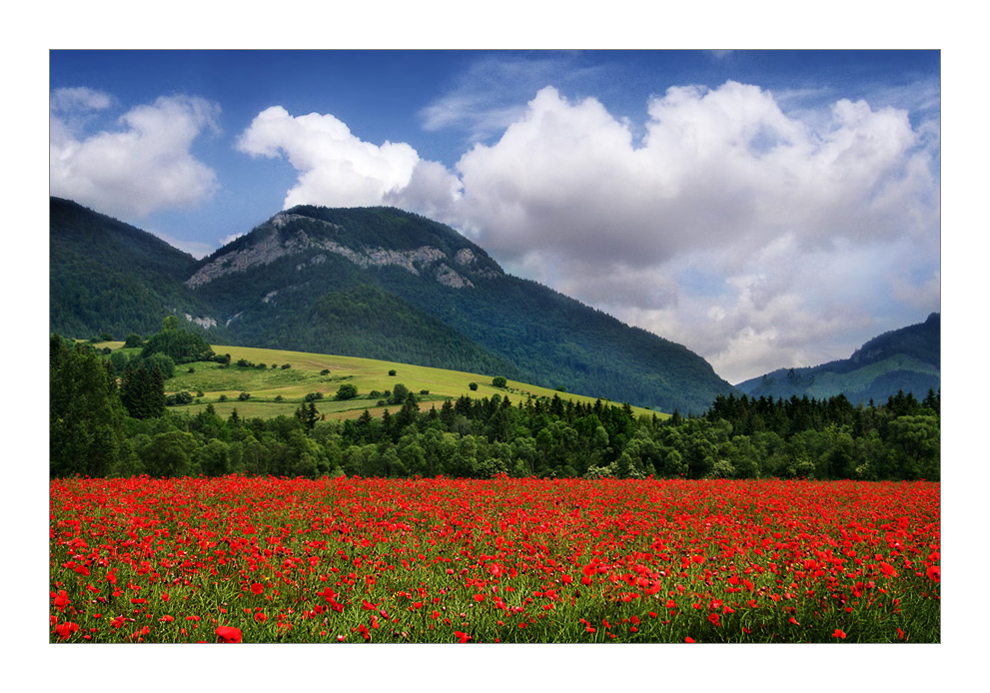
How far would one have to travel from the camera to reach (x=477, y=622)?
4293 millimetres

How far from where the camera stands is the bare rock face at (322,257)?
9.72 metres

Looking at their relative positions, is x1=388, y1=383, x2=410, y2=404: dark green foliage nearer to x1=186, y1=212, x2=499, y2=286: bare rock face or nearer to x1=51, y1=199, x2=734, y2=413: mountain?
x1=51, y1=199, x2=734, y2=413: mountain

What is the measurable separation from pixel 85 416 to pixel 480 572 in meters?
6.65

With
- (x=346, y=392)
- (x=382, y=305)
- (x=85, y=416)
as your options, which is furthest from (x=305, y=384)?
(x=85, y=416)

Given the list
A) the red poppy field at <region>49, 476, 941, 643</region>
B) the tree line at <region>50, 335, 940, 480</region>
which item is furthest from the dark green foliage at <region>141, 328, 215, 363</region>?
the red poppy field at <region>49, 476, 941, 643</region>

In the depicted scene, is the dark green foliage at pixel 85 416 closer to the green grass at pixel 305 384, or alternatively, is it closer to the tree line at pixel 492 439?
the tree line at pixel 492 439

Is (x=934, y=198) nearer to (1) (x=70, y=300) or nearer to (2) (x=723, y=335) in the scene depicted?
(2) (x=723, y=335)

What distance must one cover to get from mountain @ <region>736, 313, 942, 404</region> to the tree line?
1.36 feet

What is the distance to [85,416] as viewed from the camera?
28.0ft

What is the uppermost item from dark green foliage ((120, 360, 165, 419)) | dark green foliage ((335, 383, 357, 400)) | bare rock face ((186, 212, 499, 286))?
bare rock face ((186, 212, 499, 286))

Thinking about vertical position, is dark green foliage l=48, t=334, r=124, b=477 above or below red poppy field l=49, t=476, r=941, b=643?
above

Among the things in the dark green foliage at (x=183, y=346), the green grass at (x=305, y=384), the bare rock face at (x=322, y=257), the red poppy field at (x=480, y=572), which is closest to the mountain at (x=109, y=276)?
the dark green foliage at (x=183, y=346)

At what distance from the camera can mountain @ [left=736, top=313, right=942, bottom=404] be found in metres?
6.51
